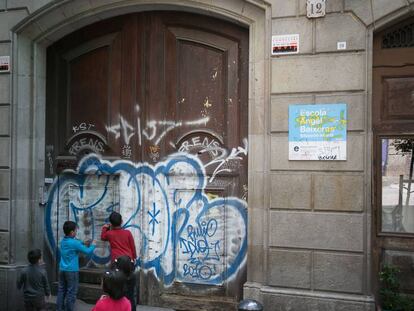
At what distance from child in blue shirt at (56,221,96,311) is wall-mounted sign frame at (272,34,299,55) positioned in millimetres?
3552

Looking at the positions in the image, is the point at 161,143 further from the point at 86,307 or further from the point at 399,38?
the point at 399,38

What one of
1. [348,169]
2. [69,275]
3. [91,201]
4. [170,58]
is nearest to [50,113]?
[91,201]

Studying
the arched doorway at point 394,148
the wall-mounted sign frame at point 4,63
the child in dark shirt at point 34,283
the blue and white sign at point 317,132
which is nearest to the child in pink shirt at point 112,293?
the child in dark shirt at point 34,283

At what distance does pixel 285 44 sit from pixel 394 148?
1906mm

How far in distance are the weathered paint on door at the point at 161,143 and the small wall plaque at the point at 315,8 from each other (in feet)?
3.41

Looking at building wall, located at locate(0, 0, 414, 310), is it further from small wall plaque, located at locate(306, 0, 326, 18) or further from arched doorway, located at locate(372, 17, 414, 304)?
arched doorway, located at locate(372, 17, 414, 304)

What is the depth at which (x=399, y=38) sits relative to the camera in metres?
6.28

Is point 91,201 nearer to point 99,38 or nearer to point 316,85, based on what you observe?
point 99,38

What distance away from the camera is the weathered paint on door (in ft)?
23.0

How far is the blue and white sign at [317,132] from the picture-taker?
6.12m

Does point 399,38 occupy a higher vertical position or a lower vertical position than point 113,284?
higher

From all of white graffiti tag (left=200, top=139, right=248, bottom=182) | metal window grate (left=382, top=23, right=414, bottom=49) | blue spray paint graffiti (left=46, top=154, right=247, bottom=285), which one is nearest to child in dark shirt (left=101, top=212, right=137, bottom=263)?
blue spray paint graffiti (left=46, top=154, right=247, bottom=285)

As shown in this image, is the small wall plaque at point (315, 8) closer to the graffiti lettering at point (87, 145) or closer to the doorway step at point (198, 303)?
the graffiti lettering at point (87, 145)

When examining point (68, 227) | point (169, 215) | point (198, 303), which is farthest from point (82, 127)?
point (198, 303)
